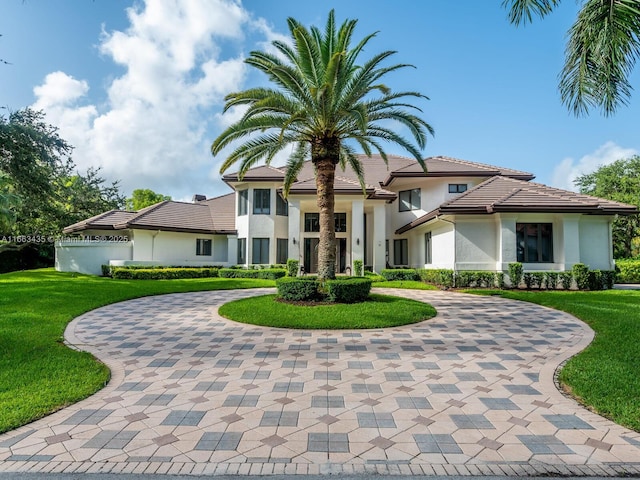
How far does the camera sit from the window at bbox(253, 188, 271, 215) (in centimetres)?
2467

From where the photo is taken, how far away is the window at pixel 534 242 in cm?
1778

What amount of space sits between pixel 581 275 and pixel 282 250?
55.3ft

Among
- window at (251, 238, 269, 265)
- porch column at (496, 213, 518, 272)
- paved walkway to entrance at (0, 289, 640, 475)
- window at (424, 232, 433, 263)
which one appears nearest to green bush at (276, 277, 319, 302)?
paved walkway to entrance at (0, 289, 640, 475)

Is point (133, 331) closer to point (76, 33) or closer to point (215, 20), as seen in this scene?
point (215, 20)

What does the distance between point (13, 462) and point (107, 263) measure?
24014 millimetres

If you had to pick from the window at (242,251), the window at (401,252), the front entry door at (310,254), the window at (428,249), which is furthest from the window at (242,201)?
→ the window at (428,249)

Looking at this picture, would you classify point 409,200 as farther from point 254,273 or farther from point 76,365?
point 76,365

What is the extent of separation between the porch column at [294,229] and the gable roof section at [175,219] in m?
5.37

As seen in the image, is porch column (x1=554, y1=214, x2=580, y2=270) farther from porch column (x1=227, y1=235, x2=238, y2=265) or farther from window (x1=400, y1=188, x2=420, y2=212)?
porch column (x1=227, y1=235, x2=238, y2=265)

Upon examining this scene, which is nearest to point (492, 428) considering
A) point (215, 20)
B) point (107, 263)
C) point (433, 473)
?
point (433, 473)

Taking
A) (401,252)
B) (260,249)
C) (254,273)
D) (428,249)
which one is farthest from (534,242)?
(260,249)

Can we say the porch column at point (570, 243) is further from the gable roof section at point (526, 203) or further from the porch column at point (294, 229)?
the porch column at point (294, 229)

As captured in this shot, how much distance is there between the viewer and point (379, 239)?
2383 cm

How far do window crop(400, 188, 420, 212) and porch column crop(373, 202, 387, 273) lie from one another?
8.36 feet
